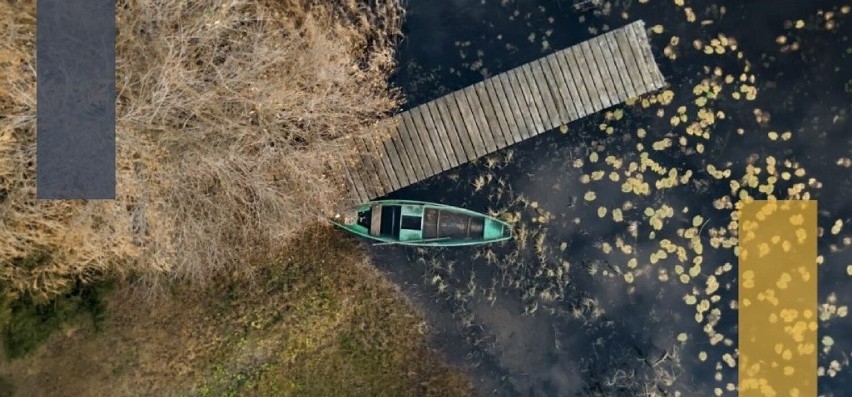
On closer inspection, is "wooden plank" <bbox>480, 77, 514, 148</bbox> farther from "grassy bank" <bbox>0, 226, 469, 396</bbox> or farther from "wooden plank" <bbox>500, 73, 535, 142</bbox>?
"grassy bank" <bbox>0, 226, 469, 396</bbox>

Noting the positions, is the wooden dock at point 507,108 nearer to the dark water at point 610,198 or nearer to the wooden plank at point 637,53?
the wooden plank at point 637,53

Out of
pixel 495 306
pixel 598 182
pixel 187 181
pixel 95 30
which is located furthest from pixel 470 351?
pixel 95 30

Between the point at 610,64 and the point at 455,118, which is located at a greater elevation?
the point at 610,64

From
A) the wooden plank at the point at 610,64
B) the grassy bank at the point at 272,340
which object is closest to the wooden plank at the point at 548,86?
the wooden plank at the point at 610,64

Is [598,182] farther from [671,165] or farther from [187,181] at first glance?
[187,181]

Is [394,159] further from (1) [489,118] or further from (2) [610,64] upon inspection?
(2) [610,64]
